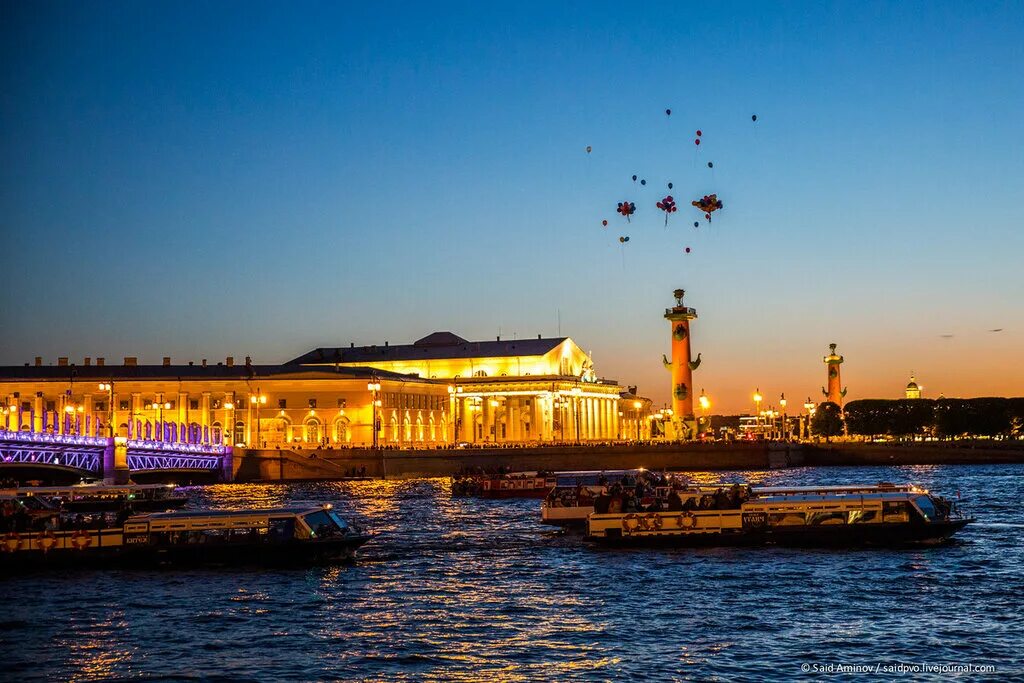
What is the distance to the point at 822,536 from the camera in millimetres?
43031

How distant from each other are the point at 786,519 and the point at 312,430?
86.4 metres

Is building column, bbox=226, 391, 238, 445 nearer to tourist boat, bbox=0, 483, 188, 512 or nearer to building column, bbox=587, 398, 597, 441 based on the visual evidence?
building column, bbox=587, 398, 597, 441

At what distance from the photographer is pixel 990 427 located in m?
150

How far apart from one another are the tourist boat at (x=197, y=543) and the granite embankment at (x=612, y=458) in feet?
211

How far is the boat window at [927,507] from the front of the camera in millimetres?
43312

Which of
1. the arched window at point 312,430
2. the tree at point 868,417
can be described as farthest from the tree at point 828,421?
the arched window at point 312,430

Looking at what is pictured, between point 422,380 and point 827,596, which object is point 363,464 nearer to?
point 422,380

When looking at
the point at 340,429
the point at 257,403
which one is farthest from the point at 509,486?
the point at 340,429

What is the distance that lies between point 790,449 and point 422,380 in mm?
35898

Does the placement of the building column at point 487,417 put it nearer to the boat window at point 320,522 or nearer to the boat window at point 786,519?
the boat window at point 786,519

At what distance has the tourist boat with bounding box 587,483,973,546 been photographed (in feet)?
141

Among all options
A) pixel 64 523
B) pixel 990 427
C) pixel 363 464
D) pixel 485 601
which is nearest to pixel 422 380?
pixel 363 464

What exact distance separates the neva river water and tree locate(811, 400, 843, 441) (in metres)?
122

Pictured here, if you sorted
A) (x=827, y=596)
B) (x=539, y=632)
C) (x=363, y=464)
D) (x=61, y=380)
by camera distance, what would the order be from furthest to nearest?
(x=61, y=380), (x=363, y=464), (x=827, y=596), (x=539, y=632)
